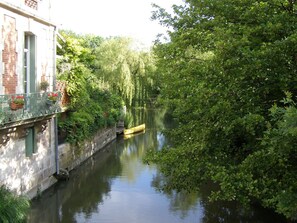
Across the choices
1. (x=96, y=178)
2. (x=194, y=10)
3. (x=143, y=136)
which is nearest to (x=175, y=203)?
(x=96, y=178)

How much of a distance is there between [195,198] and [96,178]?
17.2 feet

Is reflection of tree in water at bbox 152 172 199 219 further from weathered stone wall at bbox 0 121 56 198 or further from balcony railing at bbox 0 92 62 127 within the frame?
balcony railing at bbox 0 92 62 127

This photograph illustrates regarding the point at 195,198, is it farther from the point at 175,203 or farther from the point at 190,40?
the point at 190,40

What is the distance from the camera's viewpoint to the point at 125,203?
13.7 m

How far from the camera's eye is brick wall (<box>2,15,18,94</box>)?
11.4 metres

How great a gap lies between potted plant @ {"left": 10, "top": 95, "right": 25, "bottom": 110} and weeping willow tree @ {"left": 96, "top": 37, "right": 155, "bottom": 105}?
76.5 feet

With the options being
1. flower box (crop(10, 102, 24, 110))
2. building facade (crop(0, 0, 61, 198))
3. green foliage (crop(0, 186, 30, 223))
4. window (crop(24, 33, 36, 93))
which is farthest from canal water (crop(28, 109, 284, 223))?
window (crop(24, 33, 36, 93))

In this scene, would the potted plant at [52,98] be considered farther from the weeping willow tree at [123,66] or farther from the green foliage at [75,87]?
the weeping willow tree at [123,66]

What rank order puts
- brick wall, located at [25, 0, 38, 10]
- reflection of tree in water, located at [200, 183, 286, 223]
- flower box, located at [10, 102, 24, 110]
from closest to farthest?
flower box, located at [10, 102, 24, 110], reflection of tree in water, located at [200, 183, 286, 223], brick wall, located at [25, 0, 38, 10]

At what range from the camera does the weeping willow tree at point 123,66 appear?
3547 centimetres

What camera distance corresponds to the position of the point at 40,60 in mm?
13836

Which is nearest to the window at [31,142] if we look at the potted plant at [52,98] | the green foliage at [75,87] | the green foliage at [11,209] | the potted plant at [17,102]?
the potted plant at [52,98]

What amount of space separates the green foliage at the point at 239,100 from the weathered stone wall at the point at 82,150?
8.43 meters

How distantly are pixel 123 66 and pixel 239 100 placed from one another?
28054 millimetres
